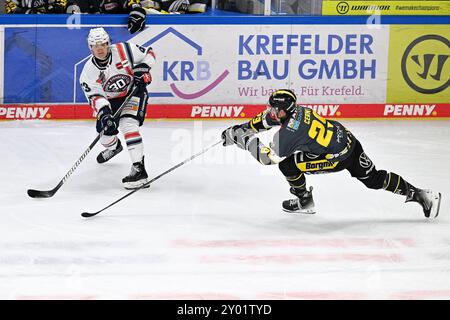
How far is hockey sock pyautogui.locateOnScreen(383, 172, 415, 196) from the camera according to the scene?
23.3ft

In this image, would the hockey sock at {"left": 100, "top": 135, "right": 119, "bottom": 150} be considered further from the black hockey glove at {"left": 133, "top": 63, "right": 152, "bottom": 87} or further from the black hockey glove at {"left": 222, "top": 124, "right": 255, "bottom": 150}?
the black hockey glove at {"left": 222, "top": 124, "right": 255, "bottom": 150}

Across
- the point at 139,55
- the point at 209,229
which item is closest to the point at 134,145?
the point at 139,55

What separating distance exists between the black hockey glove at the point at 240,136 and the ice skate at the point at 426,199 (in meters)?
1.11

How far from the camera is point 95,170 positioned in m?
8.74

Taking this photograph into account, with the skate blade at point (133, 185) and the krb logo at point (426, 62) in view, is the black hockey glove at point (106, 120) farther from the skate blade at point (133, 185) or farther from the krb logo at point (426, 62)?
the krb logo at point (426, 62)

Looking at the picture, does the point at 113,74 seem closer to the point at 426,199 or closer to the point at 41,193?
the point at 41,193

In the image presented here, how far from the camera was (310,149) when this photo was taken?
699cm

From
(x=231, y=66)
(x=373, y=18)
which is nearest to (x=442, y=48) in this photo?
(x=373, y=18)

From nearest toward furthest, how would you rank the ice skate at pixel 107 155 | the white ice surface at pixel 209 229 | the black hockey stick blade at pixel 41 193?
the white ice surface at pixel 209 229
the black hockey stick blade at pixel 41 193
the ice skate at pixel 107 155

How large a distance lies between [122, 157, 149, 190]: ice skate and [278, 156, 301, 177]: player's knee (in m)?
1.41

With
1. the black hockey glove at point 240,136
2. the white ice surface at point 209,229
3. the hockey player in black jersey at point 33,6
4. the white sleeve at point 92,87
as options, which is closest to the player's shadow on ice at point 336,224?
the white ice surface at point 209,229

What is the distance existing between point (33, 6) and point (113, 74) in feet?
8.79

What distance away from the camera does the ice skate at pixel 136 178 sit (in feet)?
26.6
